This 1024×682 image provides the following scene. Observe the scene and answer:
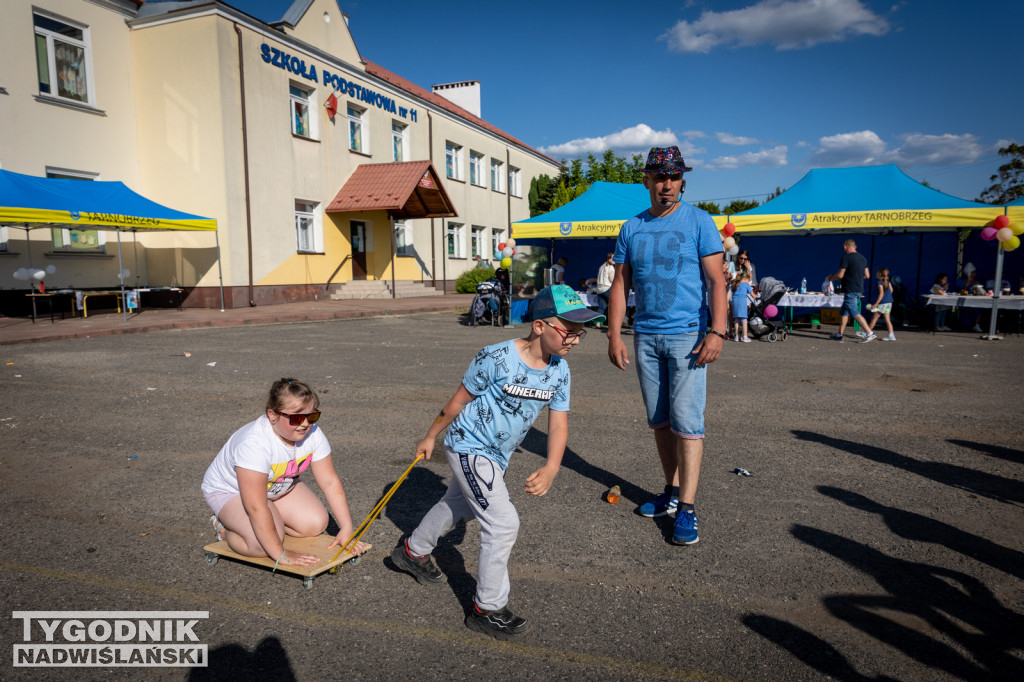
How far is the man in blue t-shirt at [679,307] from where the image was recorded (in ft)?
11.4

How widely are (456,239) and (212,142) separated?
14993 mm

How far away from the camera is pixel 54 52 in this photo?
16734mm

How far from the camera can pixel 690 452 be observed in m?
3.51

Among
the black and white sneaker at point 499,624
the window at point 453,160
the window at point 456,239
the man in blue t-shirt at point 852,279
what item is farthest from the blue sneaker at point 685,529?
the window at point 453,160

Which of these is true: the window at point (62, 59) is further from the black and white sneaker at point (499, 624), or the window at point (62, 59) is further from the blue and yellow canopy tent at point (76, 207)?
the black and white sneaker at point (499, 624)

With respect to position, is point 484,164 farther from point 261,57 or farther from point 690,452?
point 690,452

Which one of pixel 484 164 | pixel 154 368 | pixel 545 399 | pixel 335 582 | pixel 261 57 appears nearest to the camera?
pixel 545 399

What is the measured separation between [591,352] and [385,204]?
1360 centimetres

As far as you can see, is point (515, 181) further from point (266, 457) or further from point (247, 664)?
point (247, 664)

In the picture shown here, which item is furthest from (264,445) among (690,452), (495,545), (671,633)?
(690,452)

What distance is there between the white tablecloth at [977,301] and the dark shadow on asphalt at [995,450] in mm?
10334

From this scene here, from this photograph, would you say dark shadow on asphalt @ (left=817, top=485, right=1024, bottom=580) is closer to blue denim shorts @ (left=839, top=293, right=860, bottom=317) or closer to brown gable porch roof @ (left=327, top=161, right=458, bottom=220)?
blue denim shorts @ (left=839, top=293, right=860, bottom=317)

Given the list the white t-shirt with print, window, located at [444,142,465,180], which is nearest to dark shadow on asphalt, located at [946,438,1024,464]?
the white t-shirt with print

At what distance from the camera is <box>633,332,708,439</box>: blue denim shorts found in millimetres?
3479
